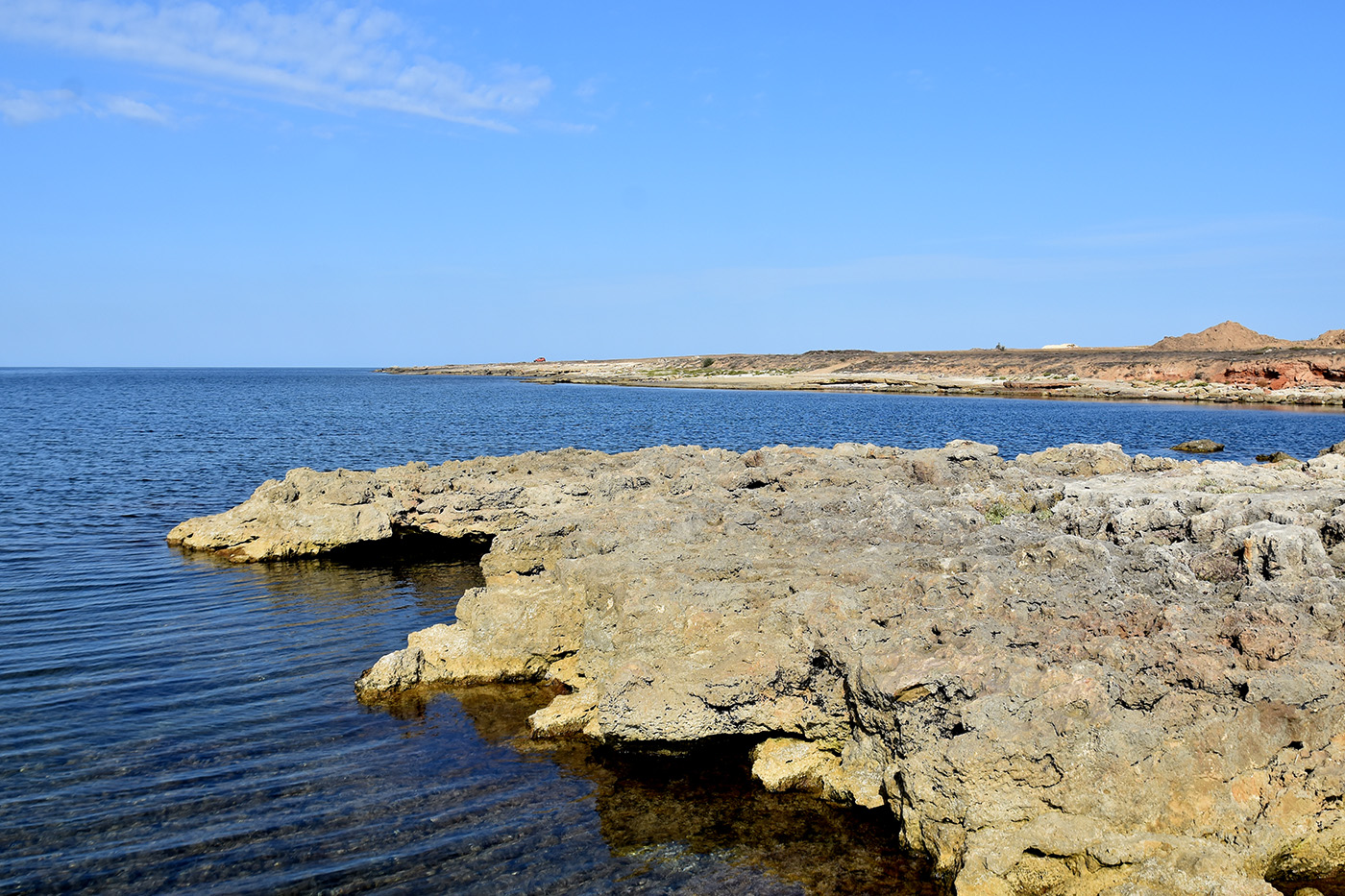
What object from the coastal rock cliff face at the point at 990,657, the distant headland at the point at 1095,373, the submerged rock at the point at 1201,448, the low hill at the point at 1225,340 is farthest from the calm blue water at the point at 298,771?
the low hill at the point at 1225,340

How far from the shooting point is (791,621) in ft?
32.9

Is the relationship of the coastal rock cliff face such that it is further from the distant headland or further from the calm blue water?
the distant headland

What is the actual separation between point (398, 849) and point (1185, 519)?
10356mm

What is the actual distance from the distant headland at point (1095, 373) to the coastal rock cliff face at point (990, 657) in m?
82.7

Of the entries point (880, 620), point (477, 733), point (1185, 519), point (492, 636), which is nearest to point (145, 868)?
point (477, 733)

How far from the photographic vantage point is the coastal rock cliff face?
7.57m

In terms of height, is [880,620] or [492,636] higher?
[880,620]

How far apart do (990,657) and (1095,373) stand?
367 ft

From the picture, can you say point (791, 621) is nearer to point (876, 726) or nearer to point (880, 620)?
point (880, 620)

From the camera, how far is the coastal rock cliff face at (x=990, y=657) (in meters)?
7.57

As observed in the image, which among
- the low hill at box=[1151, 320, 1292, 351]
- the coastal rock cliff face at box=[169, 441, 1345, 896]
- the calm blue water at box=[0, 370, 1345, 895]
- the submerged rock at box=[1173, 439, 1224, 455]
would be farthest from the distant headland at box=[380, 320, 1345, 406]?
the calm blue water at box=[0, 370, 1345, 895]

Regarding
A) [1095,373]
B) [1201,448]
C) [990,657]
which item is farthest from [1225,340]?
[990,657]

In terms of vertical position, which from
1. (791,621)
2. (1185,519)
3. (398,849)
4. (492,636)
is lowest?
(398,849)

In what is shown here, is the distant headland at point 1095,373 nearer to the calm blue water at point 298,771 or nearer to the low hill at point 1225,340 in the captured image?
the low hill at point 1225,340
